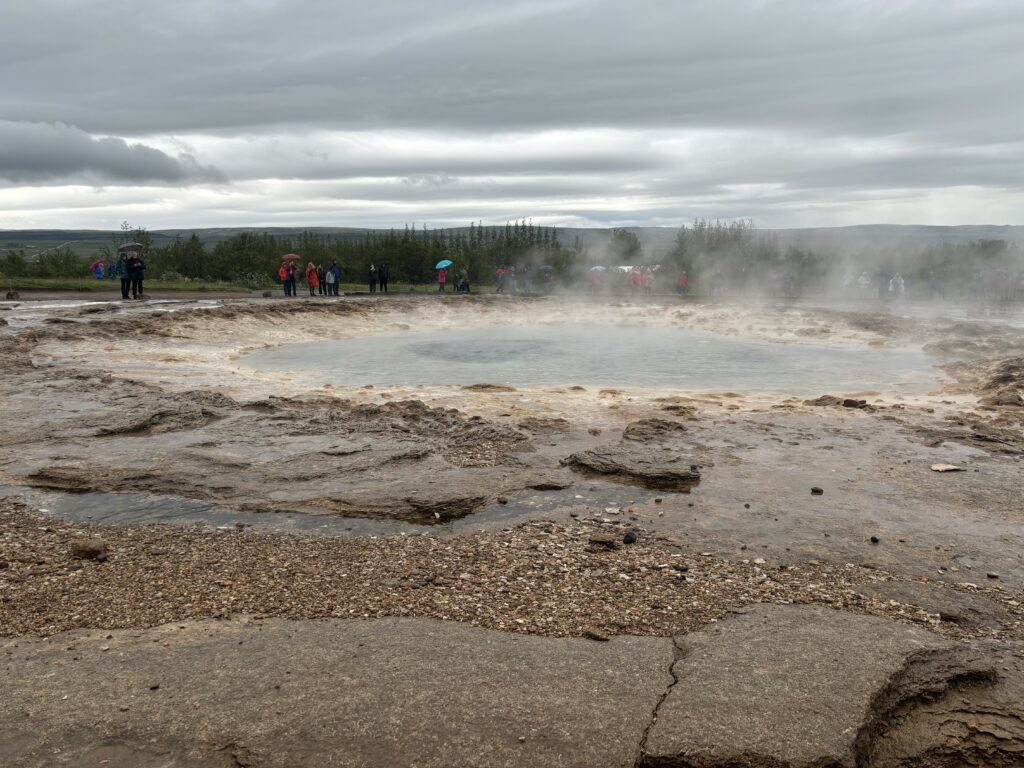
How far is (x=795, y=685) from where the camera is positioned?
2.81 meters

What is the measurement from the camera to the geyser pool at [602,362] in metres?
10.2

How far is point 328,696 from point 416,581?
1028mm

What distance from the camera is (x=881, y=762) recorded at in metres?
2.47

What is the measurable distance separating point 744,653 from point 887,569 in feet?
4.42

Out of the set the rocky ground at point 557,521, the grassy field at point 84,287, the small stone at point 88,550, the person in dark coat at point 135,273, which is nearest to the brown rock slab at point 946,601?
the rocky ground at point 557,521

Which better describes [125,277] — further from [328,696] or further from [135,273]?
[328,696]

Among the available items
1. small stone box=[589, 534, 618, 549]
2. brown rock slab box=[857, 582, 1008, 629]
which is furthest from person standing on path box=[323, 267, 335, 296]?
brown rock slab box=[857, 582, 1008, 629]

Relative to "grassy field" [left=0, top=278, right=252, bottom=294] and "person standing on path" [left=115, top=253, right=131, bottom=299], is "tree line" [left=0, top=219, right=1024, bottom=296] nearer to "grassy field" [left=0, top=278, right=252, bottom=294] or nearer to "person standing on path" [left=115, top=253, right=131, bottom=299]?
"grassy field" [left=0, top=278, right=252, bottom=294]

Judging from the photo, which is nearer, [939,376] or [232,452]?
[232,452]

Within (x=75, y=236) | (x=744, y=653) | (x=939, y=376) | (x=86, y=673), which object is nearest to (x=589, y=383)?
(x=939, y=376)

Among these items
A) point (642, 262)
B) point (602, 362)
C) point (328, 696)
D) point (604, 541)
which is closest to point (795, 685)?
point (604, 541)

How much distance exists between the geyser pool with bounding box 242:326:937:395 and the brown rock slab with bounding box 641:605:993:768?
666 cm

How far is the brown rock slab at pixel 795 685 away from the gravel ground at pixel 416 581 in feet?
0.63

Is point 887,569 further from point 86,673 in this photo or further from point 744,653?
point 86,673
